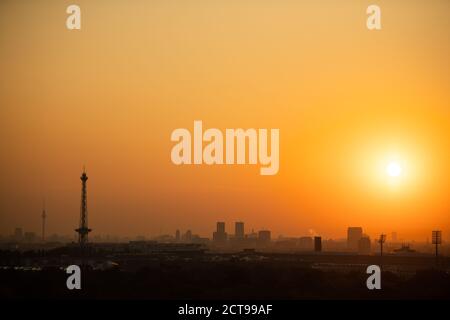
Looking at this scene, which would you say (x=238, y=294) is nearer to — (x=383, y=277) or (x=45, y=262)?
(x=383, y=277)

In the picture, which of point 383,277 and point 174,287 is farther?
point 383,277

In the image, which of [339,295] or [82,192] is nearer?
[339,295]
